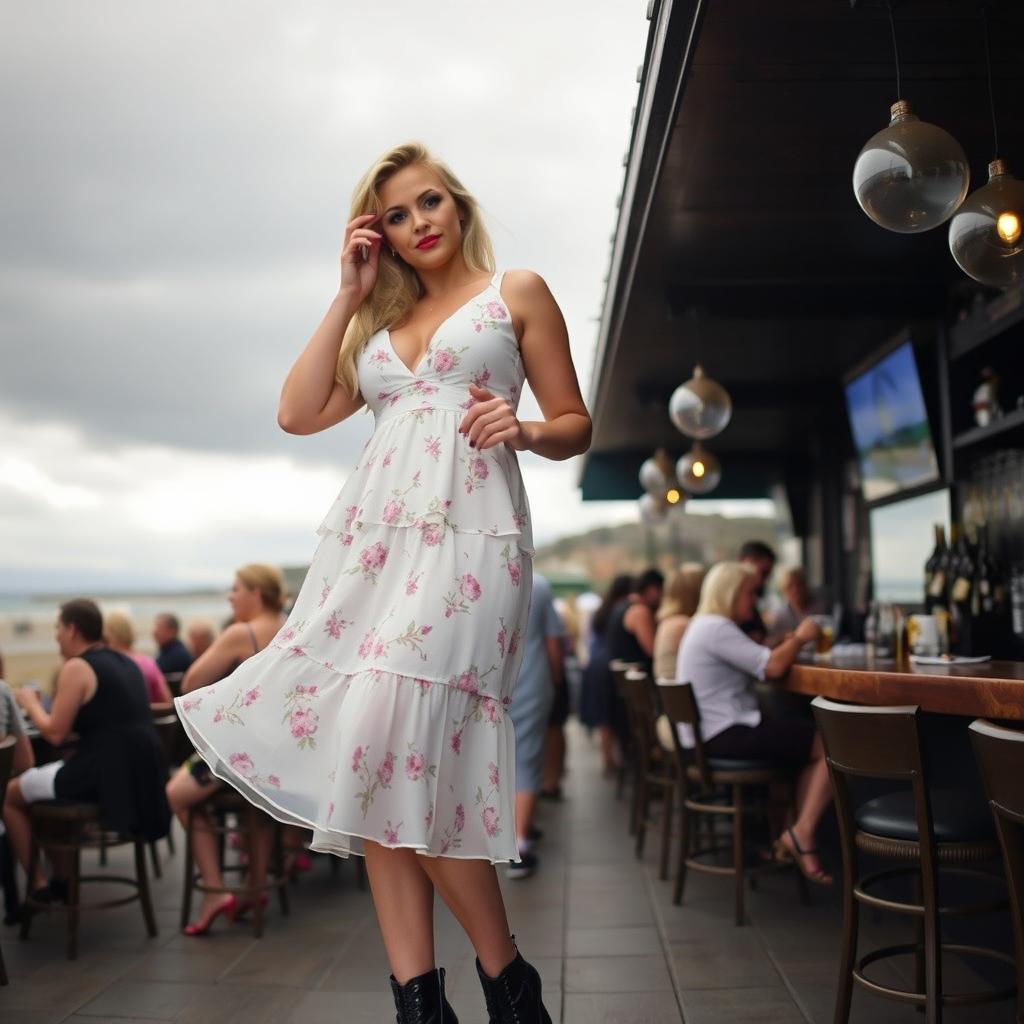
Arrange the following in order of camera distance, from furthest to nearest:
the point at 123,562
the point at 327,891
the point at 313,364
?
the point at 123,562, the point at 327,891, the point at 313,364

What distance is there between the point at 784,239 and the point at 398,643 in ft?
13.3

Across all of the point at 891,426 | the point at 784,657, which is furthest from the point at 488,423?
the point at 891,426

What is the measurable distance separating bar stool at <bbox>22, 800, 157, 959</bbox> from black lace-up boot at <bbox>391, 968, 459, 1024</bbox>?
2468 mm

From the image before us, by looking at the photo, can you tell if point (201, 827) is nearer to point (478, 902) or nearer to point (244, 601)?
point (244, 601)

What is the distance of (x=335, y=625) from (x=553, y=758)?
622 centimetres

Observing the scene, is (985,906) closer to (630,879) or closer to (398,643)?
(398,643)

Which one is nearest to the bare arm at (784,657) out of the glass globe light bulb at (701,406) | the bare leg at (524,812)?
the bare leg at (524,812)

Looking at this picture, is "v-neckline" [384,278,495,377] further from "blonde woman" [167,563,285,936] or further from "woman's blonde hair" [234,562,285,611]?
"woman's blonde hair" [234,562,285,611]

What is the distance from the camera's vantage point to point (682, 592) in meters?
5.79

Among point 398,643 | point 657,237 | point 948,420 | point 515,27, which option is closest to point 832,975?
point 398,643

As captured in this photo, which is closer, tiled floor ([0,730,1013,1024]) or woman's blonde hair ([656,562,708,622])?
tiled floor ([0,730,1013,1024])

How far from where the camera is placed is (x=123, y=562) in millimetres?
81250

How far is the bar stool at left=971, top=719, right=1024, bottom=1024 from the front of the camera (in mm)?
1682

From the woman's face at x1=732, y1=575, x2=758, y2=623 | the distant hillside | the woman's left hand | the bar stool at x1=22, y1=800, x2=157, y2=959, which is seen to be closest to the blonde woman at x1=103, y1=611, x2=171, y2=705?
the bar stool at x1=22, y1=800, x2=157, y2=959
